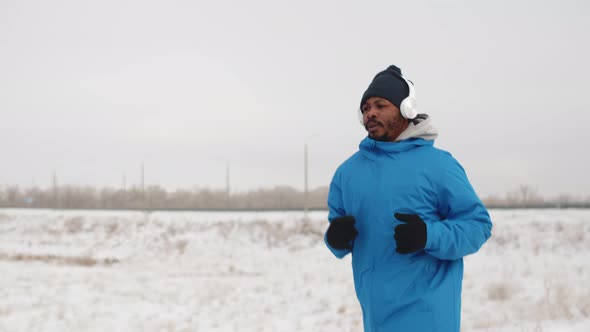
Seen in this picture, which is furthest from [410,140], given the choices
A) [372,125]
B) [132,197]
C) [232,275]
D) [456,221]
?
[132,197]

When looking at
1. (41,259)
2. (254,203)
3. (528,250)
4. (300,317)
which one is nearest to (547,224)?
(528,250)

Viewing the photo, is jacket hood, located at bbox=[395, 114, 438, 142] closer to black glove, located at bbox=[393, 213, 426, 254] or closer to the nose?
the nose

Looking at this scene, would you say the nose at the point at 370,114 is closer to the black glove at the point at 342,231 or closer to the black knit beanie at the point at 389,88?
the black knit beanie at the point at 389,88

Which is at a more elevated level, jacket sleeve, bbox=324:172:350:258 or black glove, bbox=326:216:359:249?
jacket sleeve, bbox=324:172:350:258

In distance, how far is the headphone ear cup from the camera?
207cm

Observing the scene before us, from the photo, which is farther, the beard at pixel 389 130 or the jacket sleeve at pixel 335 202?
the jacket sleeve at pixel 335 202

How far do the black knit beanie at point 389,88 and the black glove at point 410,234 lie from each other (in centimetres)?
56

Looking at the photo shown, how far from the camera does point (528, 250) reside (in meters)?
17.1

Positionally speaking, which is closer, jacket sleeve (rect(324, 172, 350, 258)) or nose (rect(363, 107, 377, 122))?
nose (rect(363, 107, 377, 122))

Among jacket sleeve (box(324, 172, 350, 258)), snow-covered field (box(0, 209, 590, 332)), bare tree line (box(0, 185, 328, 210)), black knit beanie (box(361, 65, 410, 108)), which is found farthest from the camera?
bare tree line (box(0, 185, 328, 210))

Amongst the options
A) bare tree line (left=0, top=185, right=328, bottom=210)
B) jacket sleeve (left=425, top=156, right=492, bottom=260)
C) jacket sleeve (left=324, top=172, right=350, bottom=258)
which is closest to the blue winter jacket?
jacket sleeve (left=425, top=156, right=492, bottom=260)

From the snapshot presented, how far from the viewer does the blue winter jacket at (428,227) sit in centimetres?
188

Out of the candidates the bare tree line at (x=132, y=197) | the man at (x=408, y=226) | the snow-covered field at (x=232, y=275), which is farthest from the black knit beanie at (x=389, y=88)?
the bare tree line at (x=132, y=197)

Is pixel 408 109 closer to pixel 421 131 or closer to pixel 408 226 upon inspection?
pixel 421 131
